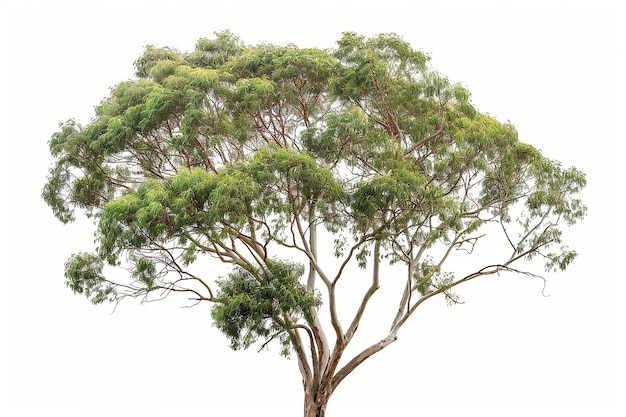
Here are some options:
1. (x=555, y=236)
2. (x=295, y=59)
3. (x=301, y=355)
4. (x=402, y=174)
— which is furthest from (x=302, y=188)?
(x=555, y=236)

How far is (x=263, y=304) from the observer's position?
1140cm

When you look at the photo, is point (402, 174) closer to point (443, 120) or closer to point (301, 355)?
point (443, 120)

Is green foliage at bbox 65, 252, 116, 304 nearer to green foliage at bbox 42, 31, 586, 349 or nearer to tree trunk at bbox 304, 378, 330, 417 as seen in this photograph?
green foliage at bbox 42, 31, 586, 349

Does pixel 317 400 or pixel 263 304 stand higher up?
pixel 263 304

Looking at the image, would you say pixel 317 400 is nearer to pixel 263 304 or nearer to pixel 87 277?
pixel 263 304

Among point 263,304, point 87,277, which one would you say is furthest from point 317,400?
point 87,277

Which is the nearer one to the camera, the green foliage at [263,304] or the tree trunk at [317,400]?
the green foliage at [263,304]

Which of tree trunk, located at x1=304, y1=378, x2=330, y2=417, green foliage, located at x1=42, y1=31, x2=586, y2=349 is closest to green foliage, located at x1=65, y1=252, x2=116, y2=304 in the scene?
green foliage, located at x1=42, y1=31, x2=586, y2=349

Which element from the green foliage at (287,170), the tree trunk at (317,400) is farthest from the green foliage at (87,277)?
the tree trunk at (317,400)

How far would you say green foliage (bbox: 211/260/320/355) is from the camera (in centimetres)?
1141

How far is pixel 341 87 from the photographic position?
39.9 ft

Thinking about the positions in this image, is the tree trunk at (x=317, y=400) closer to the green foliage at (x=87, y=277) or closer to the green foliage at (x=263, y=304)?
the green foliage at (x=263, y=304)

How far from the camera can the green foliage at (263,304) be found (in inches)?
449

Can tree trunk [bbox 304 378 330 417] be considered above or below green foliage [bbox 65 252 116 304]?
below
